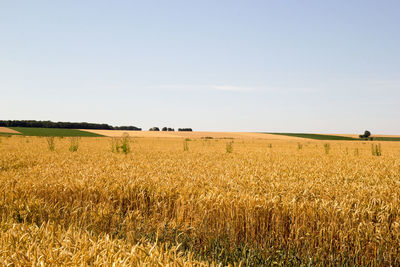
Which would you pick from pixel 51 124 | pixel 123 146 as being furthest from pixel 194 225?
pixel 51 124

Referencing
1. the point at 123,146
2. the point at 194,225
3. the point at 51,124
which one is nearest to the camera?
the point at 194,225

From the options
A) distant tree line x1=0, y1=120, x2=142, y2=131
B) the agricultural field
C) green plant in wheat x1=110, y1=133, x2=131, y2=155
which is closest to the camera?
the agricultural field

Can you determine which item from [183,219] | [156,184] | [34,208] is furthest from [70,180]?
[183,219]

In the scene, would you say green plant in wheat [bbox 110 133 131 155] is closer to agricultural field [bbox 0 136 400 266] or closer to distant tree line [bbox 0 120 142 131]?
agricultural field [bbox 0 136 400 266]

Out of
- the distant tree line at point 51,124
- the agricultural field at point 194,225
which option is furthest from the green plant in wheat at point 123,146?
the distant tree line at point 51,124

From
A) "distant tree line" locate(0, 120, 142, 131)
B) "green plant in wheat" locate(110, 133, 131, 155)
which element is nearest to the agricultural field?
"green plant in wheat" locate(110, 133, 131, 155)

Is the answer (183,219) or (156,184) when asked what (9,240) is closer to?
(183,219)

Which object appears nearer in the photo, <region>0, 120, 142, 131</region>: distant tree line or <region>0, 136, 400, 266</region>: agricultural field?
<region>0, 136, 400, 266</region>: agricultural field

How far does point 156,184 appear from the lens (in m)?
5.91

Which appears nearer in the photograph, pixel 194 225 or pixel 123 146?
pixel 194 225

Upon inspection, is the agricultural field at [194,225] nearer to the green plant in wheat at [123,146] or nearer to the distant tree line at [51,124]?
the green plant in wheat at [123,146]

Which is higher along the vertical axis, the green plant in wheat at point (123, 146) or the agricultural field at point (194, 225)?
the green plant in wheat at point (123, 146)

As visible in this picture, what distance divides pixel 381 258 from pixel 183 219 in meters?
2.79

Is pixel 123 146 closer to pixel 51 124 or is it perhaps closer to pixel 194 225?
pixel 194 225
